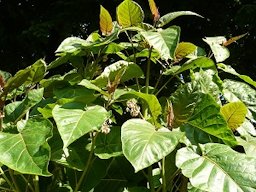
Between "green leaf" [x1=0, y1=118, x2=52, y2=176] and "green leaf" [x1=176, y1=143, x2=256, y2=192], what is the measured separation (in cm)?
25

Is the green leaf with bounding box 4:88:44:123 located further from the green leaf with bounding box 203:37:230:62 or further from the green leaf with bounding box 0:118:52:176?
the green leaf with bounding box 203:37:230:62

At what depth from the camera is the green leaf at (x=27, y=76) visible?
1010mm

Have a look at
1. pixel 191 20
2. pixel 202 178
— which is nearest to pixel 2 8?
pixel 191 20

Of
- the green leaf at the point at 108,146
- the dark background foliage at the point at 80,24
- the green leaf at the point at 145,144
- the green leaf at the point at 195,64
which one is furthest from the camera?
the dark background foliage at the point at 80,24

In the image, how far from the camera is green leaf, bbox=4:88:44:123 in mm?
1053

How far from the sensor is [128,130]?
35.9 inches

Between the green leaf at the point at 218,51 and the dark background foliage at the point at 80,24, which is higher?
the green leaf at the point at 218,51

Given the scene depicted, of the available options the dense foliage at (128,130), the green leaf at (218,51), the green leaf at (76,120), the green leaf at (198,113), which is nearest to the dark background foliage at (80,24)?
the green leaf at (218,51)

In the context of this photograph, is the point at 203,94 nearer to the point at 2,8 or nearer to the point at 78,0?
the point at 78,0

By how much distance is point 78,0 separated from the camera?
3605 mm

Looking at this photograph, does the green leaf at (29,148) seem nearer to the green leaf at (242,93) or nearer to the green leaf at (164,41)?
the green leaf at (164,41)

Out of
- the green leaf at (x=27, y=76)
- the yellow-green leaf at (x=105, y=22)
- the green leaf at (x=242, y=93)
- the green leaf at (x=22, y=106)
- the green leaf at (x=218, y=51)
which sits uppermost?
the yellow-green leaf at (x=105, y=22)

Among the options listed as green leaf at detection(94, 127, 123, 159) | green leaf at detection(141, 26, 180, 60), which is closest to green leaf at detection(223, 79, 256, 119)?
green leaf at detection(141, 26, 180, 60)

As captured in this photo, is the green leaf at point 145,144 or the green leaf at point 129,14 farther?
the green leaf at point 129,14
